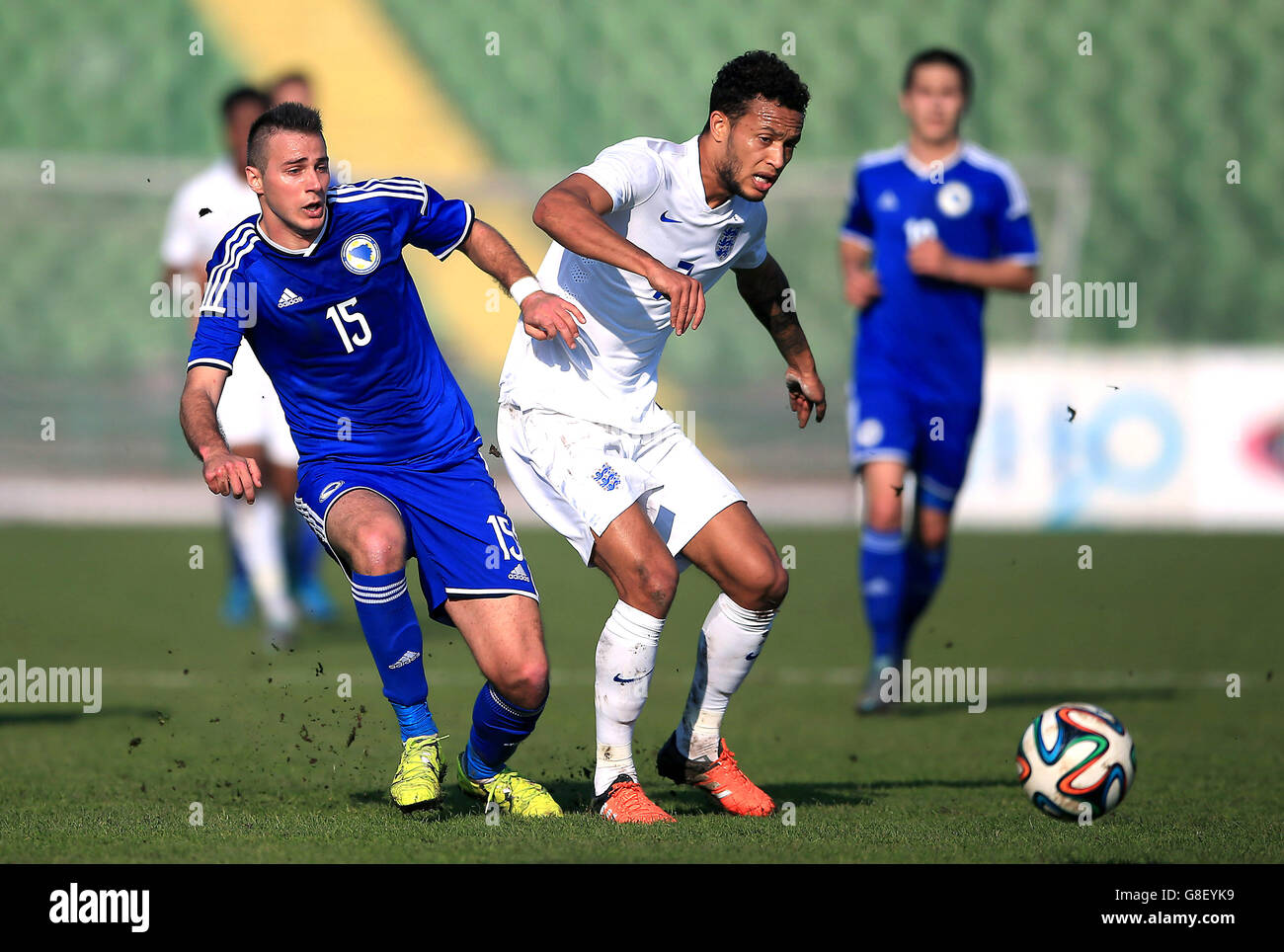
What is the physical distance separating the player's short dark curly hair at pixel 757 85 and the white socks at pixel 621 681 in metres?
1.57

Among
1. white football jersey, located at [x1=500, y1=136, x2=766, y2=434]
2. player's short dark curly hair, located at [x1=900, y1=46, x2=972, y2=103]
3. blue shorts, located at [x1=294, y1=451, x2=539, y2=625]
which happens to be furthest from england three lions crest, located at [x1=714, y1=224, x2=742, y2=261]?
player's short dark curly hair, located at [x1=900, y1=46, x2=972, y2=103]

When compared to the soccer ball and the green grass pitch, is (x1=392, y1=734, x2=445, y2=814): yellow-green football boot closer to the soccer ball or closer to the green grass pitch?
the green grass pitch

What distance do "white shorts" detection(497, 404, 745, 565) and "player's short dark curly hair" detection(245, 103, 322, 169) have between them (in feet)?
3.59

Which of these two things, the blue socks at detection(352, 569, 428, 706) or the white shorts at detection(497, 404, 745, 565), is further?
the white shorts at detection(497, 404, 745, 565)

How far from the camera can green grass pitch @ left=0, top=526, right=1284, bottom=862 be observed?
15.3 ft

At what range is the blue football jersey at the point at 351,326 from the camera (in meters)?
5.07

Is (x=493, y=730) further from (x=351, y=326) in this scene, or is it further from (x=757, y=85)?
(x=757, y=85)

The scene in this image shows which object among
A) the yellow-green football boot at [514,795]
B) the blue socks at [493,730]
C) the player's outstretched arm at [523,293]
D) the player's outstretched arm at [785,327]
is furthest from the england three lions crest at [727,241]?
the yellow-green football boot at [514,795]

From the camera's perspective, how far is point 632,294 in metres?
5.39

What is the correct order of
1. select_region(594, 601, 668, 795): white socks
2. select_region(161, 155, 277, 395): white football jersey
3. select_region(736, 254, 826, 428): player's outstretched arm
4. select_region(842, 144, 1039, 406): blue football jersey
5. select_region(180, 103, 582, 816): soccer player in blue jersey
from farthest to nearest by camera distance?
select_region(161, 155, 277, 395): white football jersey, select_region(842, 144, 1039, 406): blue football jersey, select_region(736, 254, 826, 428): player's outstretched arm, select_region(594, 601, 668, 795): white socks, select_region(180, 103, 582, 816): soccer player in blue jersey

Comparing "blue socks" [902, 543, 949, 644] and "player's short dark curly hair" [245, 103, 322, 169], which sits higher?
"player's short dark curly hair" [245, 103, 322, 169]

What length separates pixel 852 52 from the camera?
2222 centimetres

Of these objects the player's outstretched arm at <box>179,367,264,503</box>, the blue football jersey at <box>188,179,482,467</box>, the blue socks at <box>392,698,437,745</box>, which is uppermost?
the blue football jersey at <box>188,179,482,467</box>
